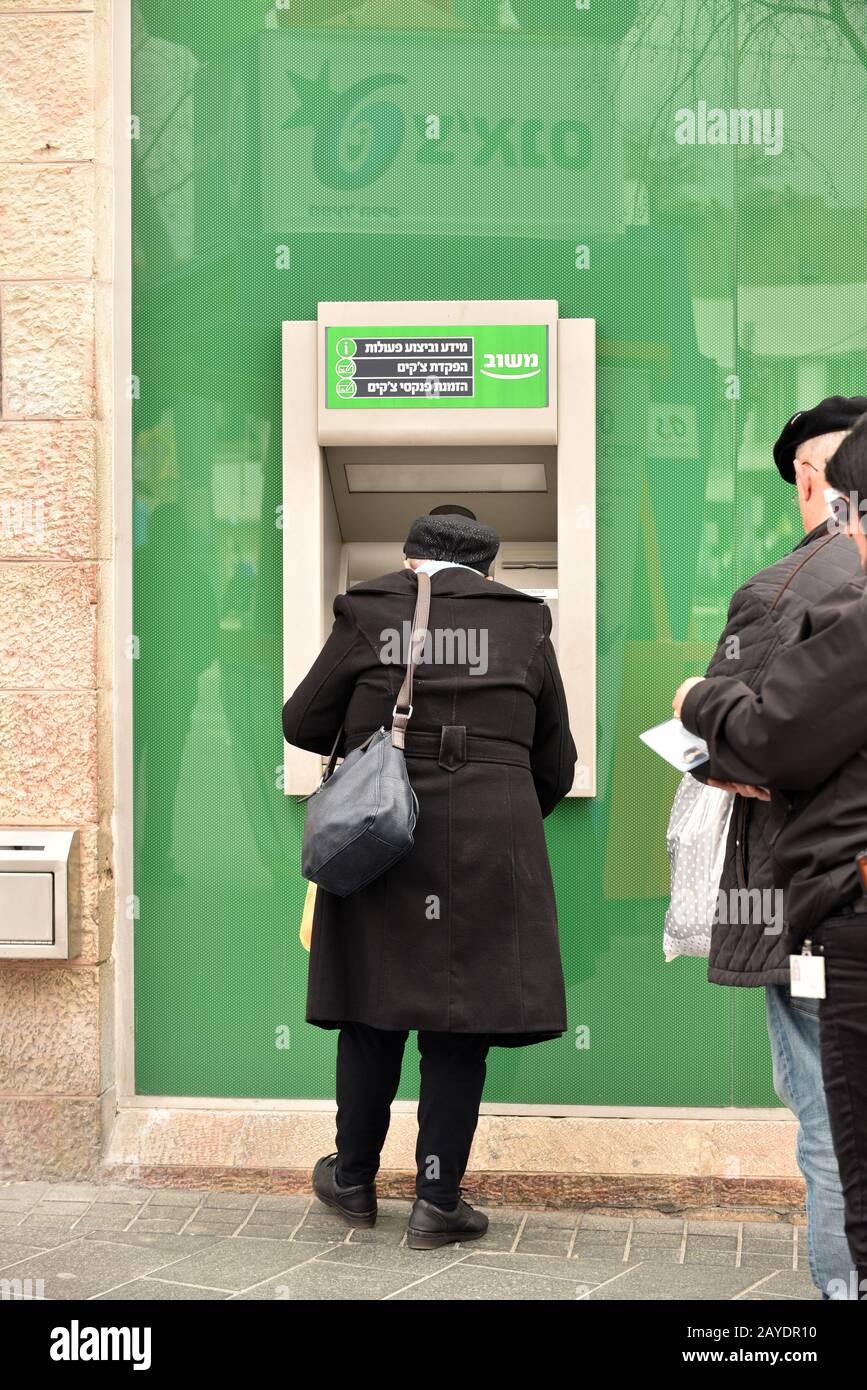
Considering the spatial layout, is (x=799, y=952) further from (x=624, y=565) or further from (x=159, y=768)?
(x=159, y=768)

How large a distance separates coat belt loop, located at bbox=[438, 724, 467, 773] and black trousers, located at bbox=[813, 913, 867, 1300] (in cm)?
136

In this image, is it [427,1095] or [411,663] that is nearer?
[411,663]

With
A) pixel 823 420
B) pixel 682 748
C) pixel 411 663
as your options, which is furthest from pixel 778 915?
pixel 411 663

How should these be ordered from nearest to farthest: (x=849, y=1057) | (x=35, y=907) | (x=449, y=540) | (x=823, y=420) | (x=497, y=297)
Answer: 1. (x=849, y=1057)
2. (x=823, y=420)
3. (x=449, y=540)
4. (x=35, y=907)
5. (x=497, y=297)

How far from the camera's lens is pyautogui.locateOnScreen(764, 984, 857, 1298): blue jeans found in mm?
2572

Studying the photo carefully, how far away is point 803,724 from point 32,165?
2.97m

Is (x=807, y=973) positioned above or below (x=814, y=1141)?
above

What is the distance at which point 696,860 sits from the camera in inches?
117

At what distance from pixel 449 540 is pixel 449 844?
721 millimetres

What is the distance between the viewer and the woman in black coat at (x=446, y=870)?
353 centimetres

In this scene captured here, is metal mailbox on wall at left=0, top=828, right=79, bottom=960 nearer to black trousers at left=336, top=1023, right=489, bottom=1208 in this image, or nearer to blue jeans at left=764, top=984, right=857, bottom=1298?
black trousers at left=336, top=1023, right=489, bottom=1208

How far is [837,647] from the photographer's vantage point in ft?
7.57

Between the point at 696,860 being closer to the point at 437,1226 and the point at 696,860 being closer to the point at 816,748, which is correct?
the point at 816,748

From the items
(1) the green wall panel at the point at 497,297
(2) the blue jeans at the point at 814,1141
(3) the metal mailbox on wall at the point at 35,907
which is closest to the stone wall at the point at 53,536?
(3) the metal mailbox on wall at the point at 35,907
